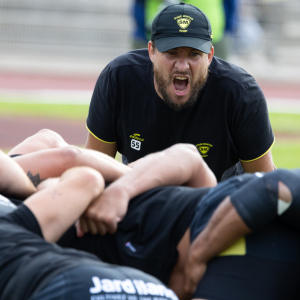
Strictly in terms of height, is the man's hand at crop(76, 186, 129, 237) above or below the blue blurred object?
below

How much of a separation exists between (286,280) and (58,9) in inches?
653

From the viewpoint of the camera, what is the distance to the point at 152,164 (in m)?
2.69

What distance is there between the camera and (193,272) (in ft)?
7.36

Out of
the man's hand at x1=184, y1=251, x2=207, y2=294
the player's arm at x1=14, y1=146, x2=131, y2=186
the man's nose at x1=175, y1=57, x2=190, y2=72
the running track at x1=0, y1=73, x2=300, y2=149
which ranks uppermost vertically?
the man's nose at x1=175, y1=57, x2=190, y2=72

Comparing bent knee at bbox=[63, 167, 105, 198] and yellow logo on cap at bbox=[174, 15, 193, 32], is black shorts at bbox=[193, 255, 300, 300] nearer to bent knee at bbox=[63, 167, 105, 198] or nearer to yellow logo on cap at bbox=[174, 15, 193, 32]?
bent knee at bbox=[63, 167, 105, 198]

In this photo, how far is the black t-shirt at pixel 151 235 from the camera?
2334 mm

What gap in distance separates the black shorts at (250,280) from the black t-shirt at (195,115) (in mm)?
1890

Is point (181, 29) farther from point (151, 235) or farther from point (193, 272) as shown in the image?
point (193, 272)

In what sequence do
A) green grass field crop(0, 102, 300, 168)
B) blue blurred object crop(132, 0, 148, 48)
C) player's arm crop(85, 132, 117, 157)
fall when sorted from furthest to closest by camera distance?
green grass field crop(0, 102, 300, 168)
blue blurred object crop(132, 0, 148, 48)
player's arm crop(85, 132, 117, 157)

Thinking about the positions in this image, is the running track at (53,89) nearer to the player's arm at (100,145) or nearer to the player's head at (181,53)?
the player's arm at (100,145)

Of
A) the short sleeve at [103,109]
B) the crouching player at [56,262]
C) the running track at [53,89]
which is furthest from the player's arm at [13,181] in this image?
the running track at [53,89]

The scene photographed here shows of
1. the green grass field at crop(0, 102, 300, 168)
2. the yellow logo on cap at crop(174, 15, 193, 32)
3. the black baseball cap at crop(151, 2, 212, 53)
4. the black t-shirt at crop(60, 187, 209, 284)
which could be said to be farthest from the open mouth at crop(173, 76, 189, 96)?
the green grass field at crop(0, 102, 300, 168)

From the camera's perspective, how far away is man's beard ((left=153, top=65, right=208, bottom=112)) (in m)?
3.89

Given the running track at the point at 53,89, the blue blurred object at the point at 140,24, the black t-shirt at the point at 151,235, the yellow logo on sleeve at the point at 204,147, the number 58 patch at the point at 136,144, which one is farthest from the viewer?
the running track at the point at 53,89
